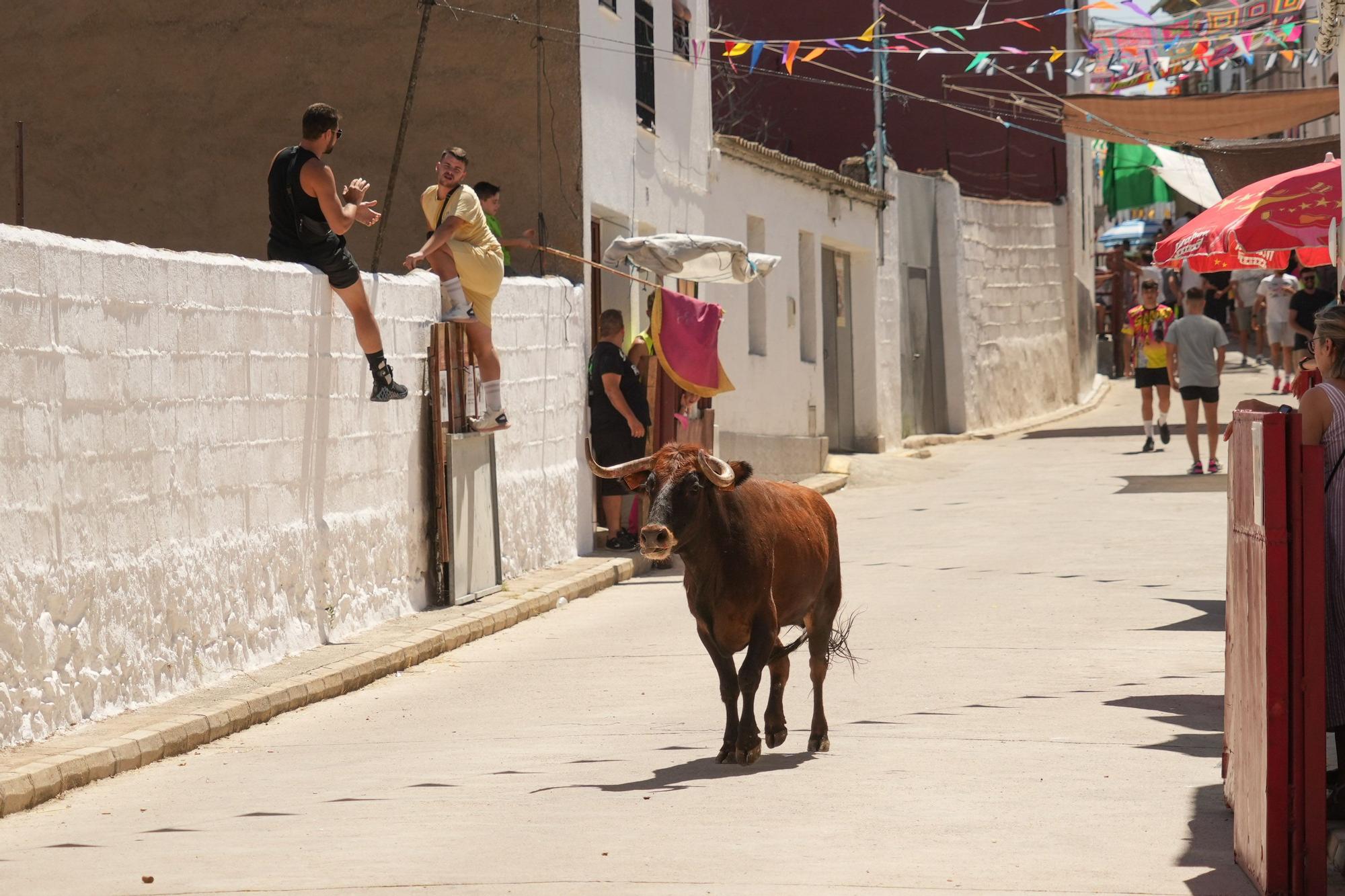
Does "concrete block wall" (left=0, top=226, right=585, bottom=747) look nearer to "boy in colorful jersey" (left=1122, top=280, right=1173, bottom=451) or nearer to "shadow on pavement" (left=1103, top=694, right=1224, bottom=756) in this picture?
"shadow on pavement" (left=1103, top=694, right=1224, bottom=756)

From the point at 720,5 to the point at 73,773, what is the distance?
29273 mm

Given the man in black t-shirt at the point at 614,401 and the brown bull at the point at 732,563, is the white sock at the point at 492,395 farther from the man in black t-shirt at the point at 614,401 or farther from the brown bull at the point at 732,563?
the brown bull at the point at 732,563

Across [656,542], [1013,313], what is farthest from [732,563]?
[1013,313]

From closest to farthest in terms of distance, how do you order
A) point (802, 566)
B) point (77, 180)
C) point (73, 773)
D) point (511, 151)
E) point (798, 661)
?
point (73, 773), point (802, 566), point (798, 661), point (511, 151), point (77, 180)

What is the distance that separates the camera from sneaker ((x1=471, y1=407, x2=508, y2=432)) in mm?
14484

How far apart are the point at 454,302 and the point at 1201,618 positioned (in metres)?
5.71

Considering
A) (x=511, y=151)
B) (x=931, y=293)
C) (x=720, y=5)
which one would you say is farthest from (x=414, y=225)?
(x=720, y=5)

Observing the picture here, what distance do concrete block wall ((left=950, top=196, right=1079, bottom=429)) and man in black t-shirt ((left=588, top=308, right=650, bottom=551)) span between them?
16.5 m

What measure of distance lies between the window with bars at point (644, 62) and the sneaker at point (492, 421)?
21.6ft

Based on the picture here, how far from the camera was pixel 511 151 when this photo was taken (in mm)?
18078

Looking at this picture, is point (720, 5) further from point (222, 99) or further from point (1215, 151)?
point (1215, 151)

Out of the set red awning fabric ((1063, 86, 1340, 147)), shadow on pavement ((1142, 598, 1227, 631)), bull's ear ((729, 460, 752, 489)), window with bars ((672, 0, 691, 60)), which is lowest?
shadow on pavement ((1142, 598, 1227, 631))

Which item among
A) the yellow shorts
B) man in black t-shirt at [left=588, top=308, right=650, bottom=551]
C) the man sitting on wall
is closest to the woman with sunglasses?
the man sitting on wall

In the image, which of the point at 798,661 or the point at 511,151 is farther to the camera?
the point at 511,151
